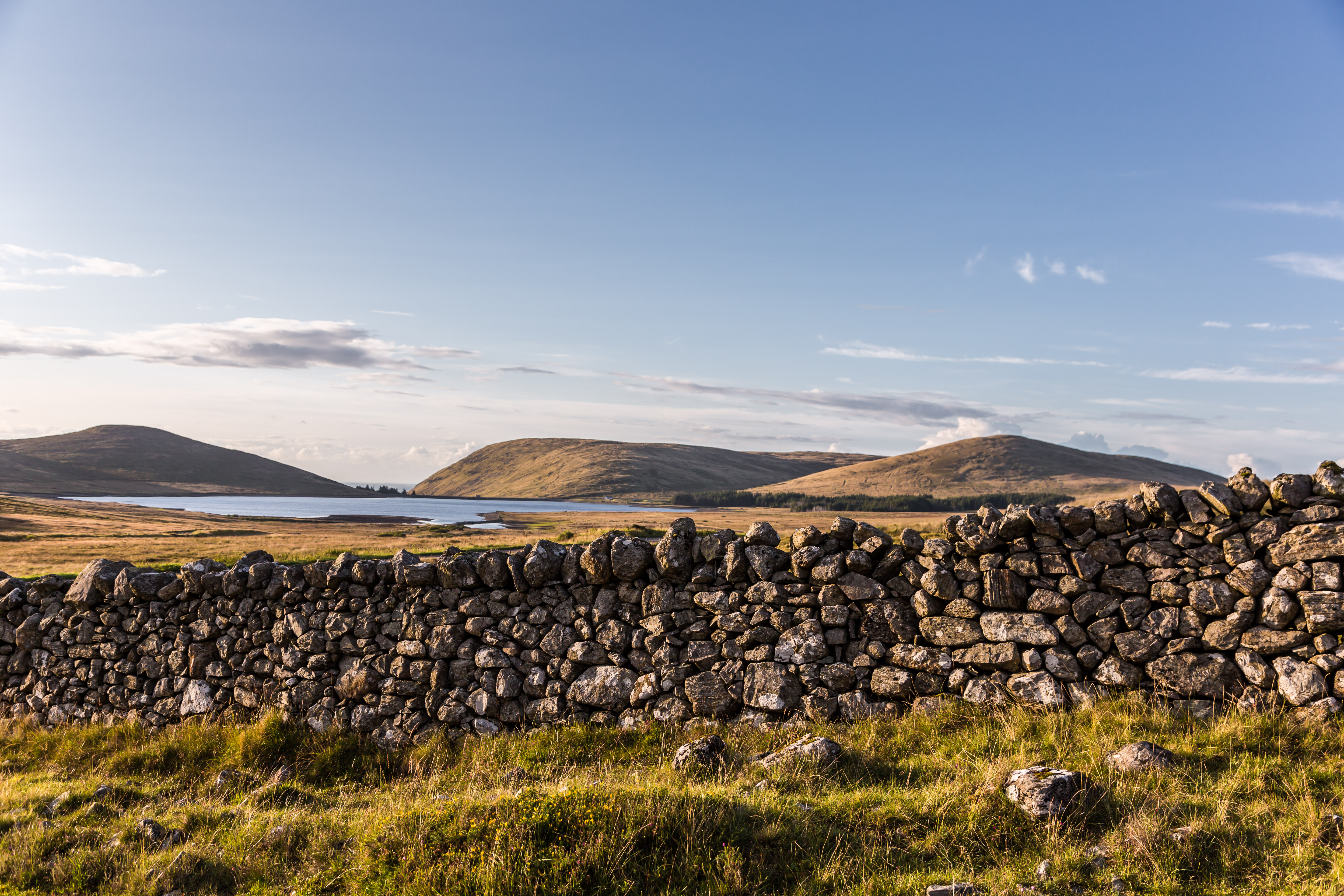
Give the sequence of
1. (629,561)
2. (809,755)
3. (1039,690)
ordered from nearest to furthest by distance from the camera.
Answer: (809,755)
(1039,690)
(629,561)

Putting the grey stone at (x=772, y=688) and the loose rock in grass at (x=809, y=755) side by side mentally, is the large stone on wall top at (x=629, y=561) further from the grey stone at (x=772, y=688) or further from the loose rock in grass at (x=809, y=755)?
the loose rock in grass at (x=809, y=755)

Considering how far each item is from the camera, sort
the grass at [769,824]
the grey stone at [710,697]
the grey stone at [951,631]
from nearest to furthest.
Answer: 1. the grass at [769,824]
2. the grey stone at [951,631]
3. the grey stone at [710,697]

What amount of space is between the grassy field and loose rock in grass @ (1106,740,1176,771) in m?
3.47

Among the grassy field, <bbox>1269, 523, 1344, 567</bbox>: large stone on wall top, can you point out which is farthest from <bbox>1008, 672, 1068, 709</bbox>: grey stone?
the grassy field

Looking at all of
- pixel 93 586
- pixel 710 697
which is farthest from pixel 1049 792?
pixel 93 586

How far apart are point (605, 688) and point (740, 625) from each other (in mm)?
1751

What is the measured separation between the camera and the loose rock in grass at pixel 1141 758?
5.35 m

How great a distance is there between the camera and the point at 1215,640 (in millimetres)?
6539

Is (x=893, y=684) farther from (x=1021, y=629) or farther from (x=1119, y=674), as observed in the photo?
(x=1119, y=674)

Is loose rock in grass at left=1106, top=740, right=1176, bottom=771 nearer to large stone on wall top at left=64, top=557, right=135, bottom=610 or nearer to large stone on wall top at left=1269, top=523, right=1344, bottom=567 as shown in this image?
large stone on wall top at left=1269, top=523, right=1344, bottom=567

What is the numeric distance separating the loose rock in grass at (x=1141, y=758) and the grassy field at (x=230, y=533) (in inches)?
137

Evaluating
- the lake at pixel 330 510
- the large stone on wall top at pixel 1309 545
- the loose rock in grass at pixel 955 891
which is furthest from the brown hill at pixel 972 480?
the loose rock in grass at pixel 955 891

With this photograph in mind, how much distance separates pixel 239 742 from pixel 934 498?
156579mm

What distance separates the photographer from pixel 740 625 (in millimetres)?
7965
